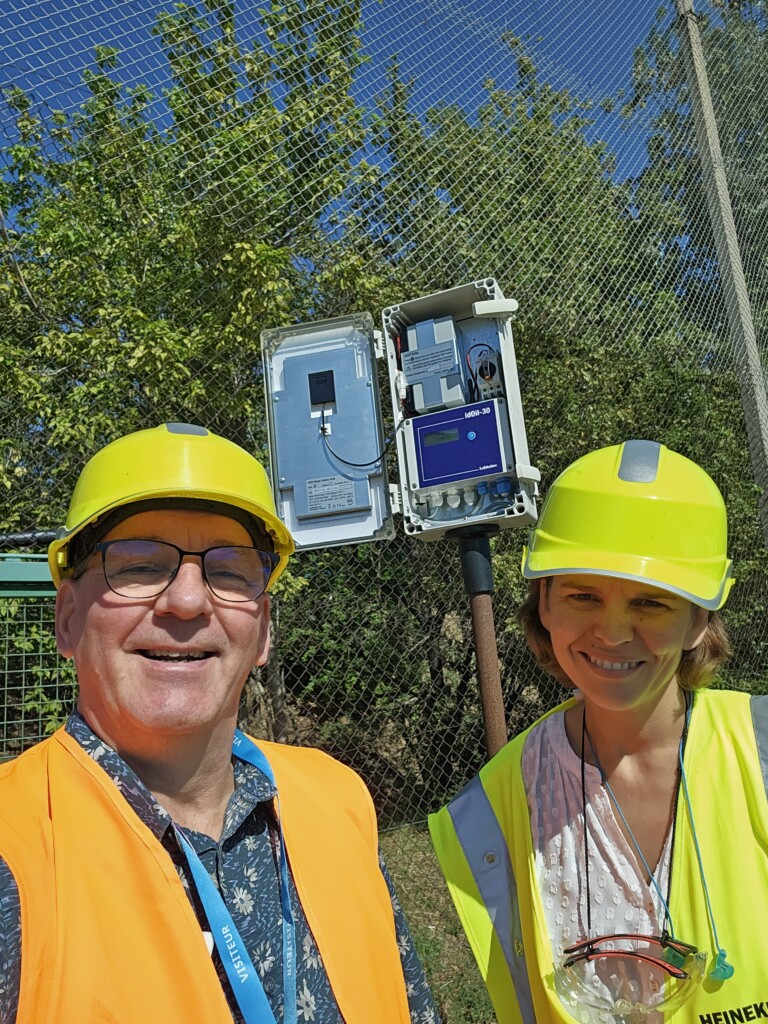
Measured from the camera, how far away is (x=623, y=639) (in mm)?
1723

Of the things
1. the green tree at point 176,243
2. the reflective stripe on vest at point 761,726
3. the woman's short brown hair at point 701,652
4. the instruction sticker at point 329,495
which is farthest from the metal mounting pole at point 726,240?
the reflective stripe on vest at point 761,726

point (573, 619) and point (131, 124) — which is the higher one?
point (131, 124)

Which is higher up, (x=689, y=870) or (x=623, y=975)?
(x=689, y=870)

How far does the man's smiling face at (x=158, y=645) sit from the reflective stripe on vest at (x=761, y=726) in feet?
3.28

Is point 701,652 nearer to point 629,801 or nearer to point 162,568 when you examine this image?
point 629,801

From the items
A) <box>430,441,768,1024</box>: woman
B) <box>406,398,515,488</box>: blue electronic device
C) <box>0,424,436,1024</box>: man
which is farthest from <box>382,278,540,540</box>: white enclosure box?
<box>0,424,436,1024</box>: man

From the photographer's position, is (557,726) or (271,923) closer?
(271,923)

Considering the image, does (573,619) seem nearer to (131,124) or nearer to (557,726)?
(557,726)

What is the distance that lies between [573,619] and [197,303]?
404cm

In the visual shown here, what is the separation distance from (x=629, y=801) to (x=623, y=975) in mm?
321

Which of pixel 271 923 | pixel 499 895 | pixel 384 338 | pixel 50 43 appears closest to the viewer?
pixel 271 923

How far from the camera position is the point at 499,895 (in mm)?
1868

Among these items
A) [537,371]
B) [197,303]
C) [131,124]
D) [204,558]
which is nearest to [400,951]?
[204,558]

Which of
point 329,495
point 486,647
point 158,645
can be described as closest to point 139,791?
point 158,645
